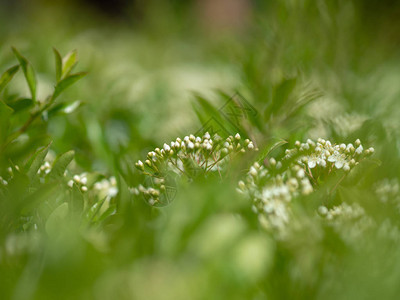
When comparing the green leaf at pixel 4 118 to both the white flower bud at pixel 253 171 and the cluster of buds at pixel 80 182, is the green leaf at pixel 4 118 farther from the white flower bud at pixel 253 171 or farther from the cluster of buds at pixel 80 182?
the white flower bud at pixel 253 171

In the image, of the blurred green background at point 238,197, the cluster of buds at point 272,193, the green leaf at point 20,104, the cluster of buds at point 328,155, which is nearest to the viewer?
the blurred green background at point 238,197

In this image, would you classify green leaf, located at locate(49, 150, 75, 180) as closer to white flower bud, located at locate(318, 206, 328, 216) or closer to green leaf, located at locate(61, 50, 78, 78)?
green leaf, located at locate(61, 50, 78, 78)

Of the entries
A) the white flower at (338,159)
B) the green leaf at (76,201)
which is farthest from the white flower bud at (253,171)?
the green leaf at (76,201)

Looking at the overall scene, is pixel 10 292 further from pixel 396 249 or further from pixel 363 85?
pixel 363 85

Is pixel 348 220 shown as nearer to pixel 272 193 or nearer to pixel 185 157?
pixel 272 193

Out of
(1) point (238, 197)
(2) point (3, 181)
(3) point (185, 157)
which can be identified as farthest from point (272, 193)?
(2) point (3, 181)

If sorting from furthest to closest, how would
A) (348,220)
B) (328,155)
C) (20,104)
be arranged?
(20,104)
(328,155)
(348,220)
